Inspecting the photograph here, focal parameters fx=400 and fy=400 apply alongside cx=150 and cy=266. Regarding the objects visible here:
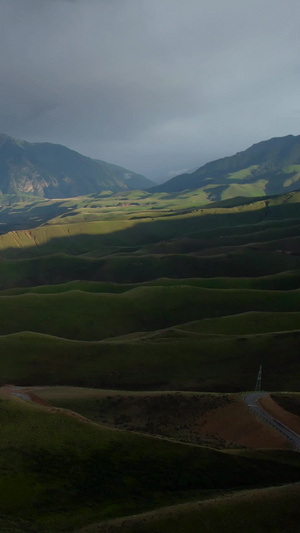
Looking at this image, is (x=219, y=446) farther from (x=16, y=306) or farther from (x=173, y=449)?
(x=16, y=306)

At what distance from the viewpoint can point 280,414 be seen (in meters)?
59.6

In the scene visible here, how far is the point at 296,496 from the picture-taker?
34281mm

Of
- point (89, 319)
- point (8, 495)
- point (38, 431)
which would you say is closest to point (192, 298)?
point (89, 319)

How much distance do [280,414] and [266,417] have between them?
2.16 metres

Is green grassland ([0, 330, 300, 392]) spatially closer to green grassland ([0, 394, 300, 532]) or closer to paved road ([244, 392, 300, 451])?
Result: paved road ([244, 392, 300, 451])

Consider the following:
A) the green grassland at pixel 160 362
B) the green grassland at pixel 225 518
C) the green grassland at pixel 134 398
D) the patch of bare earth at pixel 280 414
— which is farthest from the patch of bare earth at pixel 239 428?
the green grassland at pixel 225 518

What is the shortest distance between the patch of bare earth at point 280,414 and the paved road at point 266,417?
0.63 m

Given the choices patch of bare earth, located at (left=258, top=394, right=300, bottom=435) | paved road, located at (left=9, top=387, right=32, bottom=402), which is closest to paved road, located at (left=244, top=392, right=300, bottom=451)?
patch of bare earth, located at (left=258, top=394, right=300, bottom=435)

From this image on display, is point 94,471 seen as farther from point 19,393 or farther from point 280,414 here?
point 19,393

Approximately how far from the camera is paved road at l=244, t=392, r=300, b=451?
5466 centimetres

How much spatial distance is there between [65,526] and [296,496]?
19499 millimetres

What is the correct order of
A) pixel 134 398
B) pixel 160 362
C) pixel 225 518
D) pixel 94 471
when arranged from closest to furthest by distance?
1. pixel 225 518
2. pixel 94 471
3. pixel 134 398
4. pixel 160 362

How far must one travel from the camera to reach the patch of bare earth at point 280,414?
5744 centimetres

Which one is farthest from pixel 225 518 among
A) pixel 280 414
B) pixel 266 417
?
pixel 280 414
